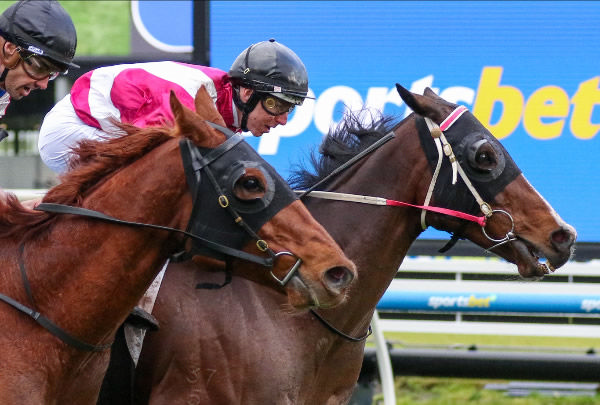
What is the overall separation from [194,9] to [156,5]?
0.29 m

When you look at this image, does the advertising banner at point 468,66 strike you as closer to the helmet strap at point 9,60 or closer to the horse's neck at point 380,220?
the horse's neck at point 380,220

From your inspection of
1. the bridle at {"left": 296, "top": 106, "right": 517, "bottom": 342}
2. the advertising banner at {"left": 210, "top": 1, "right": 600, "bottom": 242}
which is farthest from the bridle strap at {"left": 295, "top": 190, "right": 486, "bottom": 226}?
the advertising banner at {"left": 210, "top": 1, "right": 600, "bottom": 242}

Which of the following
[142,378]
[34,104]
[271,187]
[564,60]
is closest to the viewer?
[271,187]

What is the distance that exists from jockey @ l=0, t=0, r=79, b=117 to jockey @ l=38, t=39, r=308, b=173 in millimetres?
284

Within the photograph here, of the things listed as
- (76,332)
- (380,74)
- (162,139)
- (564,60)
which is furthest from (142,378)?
(564,60)

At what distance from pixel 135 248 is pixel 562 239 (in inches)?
63.9

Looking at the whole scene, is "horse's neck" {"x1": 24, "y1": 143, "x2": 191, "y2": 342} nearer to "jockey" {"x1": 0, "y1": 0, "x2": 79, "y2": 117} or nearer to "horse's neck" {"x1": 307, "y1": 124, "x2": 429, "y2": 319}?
"jockey" {"x1": 0, "y1": 0, "x2": 79, "y2": 117}

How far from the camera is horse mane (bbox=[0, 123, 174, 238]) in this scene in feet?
9.70

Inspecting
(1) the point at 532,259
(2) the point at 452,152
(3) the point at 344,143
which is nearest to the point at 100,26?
(3) the point at 344,143

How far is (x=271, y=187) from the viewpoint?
113 inches

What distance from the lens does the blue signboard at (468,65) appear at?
563 cm

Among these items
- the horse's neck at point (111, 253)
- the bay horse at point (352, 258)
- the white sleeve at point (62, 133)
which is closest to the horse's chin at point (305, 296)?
the horse's neck at point (111, 253)

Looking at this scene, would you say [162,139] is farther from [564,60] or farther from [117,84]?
[564,60]

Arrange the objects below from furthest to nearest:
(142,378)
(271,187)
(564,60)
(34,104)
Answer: (34,104) → (564,60) → (142,378) → (271,187)
